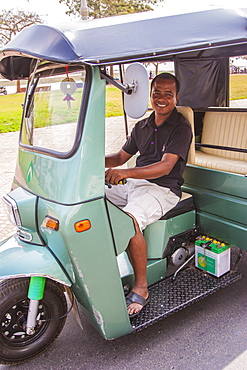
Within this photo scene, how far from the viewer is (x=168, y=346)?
2.62 m

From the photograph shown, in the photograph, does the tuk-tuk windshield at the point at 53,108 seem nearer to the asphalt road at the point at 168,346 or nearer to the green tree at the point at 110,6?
the asphalt road at the point at 168,346

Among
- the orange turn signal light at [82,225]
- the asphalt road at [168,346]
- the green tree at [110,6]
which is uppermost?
the green tree at [110,6]

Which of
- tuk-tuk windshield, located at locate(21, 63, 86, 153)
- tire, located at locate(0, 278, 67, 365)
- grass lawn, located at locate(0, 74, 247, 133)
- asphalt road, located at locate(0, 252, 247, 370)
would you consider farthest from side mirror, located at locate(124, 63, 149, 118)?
asphalt road, located at locate(0, 252, 247, 370)

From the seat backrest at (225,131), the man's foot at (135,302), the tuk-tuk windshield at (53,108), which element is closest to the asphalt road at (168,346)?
the man's foot at (135,302)

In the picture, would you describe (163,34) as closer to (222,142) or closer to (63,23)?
(63,23)

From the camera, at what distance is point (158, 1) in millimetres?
26484

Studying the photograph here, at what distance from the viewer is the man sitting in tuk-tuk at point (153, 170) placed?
2.65 meters

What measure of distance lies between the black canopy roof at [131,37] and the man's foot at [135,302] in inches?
62.8

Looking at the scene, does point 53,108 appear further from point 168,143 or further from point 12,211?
point 168,143

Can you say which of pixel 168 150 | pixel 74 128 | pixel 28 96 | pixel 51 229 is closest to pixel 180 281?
pixel 168 150

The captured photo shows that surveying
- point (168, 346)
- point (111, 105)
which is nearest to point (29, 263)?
point (168, 346)

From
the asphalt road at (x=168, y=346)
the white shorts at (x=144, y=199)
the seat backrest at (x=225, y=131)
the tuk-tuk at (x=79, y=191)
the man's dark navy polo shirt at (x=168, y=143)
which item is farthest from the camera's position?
the seat backrest at (x=225, y=131)

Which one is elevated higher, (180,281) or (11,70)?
(11,70)

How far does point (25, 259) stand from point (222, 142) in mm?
2854
